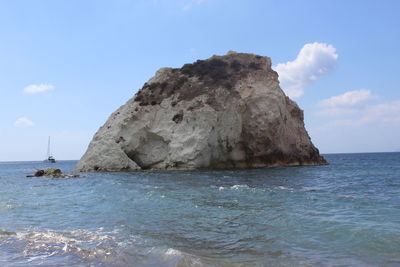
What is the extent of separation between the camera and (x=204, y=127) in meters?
33.4

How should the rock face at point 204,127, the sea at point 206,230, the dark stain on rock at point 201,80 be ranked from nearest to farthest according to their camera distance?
the sea at point 206,230 < the rock face at point 204,127 < the dark stain on rock at point 201,80

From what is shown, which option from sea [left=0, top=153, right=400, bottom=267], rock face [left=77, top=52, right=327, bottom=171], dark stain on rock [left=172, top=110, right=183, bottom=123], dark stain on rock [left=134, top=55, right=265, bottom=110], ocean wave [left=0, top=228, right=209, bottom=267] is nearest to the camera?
ocean wave [left=0, top=228, right=209, bottom=267]

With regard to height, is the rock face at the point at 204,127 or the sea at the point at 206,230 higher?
the rock face at the point at 204,127

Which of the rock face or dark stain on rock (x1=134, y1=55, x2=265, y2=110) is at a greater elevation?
dark stain on rock (x1=134, y1=55, x2=265, y2=110)

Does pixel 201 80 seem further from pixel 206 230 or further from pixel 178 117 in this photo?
pixel 206 230

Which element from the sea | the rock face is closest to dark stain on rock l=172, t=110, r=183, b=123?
the rock face

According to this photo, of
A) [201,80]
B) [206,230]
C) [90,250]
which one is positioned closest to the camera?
[90,250]

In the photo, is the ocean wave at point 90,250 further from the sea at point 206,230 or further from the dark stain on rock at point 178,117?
the dark stain on rock at point 178,117

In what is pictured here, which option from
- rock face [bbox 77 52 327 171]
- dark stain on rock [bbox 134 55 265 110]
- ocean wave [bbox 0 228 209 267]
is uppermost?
dark stain on rock [bbox 134 55 265 110]

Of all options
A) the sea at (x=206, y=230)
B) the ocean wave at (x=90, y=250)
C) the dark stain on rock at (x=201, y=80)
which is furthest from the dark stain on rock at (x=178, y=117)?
the ocean wave at (x=90, y=250)

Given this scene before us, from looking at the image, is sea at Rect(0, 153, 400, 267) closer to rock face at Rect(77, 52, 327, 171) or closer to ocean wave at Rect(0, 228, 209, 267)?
ocean wave at Rect(0, 228, 209, 267)

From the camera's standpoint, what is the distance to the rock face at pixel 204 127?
111 feet

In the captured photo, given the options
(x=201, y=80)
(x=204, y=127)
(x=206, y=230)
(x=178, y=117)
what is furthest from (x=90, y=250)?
(x=201, y=80)

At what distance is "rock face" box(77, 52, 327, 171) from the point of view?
33.9m
